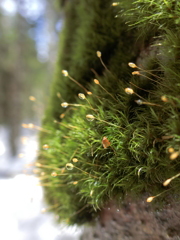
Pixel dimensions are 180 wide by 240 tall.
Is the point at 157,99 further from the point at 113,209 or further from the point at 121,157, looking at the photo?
the point at 113,209

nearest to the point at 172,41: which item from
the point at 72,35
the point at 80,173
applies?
the point at 80,173

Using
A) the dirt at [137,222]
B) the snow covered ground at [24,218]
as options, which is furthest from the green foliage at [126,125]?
the snow covered ground at [24,218]

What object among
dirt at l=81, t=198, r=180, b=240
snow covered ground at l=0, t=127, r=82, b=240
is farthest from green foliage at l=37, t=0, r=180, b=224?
snow covered ground at l=0, t=127, r=82, b=240

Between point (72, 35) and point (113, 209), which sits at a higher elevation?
point (72, 35)

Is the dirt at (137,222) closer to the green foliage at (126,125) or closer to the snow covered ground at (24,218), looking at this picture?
the green foliage at (126,125)

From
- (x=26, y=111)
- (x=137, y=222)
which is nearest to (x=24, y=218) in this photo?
(x=137, y=222)

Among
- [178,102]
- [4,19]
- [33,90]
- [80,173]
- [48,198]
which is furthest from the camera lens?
[33,90]
